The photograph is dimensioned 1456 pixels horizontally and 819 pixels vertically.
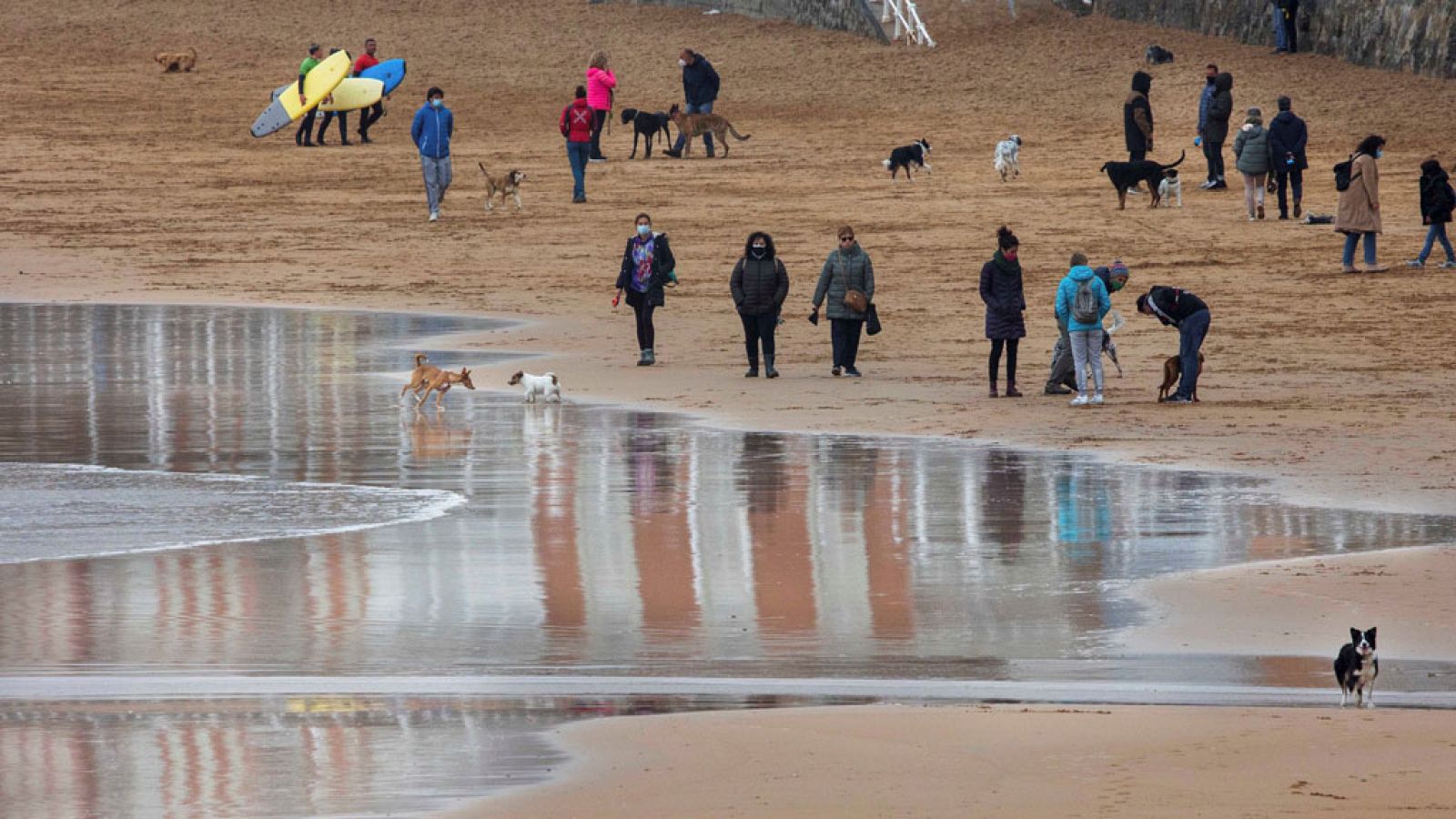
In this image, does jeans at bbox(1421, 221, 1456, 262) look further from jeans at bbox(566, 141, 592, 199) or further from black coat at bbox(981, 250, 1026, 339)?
jeans at bbox(566, 141, 592, 199)

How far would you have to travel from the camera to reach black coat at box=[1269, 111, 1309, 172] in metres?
29.9

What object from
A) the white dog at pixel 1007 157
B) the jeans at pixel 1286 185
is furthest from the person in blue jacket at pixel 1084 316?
the white dog at pixel 1007 157

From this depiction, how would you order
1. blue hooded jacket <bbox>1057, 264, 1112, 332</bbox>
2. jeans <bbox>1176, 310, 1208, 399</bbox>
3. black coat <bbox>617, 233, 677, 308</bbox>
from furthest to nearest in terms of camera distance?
black coat <bbox>617, 233, 677, 308</bbox>, jeans <bbox>1176, 310, 1208, 399</bbox>, blue hooded jacket <bbox>1057, 264, 1112, 332</bbox>

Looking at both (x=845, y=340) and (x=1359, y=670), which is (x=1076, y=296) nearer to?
(x=845, y=340)

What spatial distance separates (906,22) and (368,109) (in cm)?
1169

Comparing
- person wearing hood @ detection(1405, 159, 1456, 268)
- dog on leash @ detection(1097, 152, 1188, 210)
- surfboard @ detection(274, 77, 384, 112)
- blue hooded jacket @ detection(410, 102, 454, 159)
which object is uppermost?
surfboard @ detection(274, 77, 384, 112)

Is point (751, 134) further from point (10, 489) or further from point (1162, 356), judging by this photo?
point (10, 489)

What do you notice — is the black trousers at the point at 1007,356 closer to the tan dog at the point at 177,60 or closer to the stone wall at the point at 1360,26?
the stone wall at the point at 1360,26

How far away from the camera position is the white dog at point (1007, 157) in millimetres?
34406

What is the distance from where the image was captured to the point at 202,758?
926cm

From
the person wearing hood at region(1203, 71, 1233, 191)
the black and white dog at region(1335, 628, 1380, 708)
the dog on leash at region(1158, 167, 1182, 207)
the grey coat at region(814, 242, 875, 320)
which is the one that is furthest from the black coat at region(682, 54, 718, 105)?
the black and white dog at region(1335, 628, 1380, 708)

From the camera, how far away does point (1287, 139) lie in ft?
98.8

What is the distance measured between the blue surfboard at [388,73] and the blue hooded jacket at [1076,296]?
25131mm

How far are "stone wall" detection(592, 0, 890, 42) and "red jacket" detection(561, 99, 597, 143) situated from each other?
14778 mm
